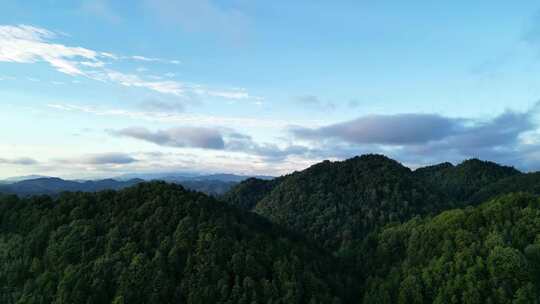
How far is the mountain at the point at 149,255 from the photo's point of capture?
125562 mm

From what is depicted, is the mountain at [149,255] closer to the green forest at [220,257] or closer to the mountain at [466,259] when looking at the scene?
the green forest at [220,257]

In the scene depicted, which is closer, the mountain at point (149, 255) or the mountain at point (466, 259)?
the mountain at point (149, 255)

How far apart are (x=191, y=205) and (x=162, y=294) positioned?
42555 mm

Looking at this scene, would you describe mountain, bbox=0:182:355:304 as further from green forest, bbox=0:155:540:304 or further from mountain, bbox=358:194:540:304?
mountain, bbox=358:194:540:304

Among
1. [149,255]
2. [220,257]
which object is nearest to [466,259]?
[220,257]

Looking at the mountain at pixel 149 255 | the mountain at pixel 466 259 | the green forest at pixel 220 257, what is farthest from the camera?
the mountain at pixel 466 259

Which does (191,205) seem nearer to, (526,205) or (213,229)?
(213,229)

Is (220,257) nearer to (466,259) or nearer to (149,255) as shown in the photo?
(149,255)

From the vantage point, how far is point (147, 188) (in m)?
178

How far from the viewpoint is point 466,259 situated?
454 feet

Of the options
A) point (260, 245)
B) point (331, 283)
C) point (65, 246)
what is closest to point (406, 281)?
point (331, 283)

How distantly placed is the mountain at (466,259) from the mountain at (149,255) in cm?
1914

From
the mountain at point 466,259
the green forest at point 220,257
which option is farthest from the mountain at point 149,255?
the mountain at point 466,259

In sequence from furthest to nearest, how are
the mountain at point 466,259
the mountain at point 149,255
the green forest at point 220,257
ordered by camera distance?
the mountain at point 466,259 → the green forest at point 220,257 → the mountain at point 149,255
